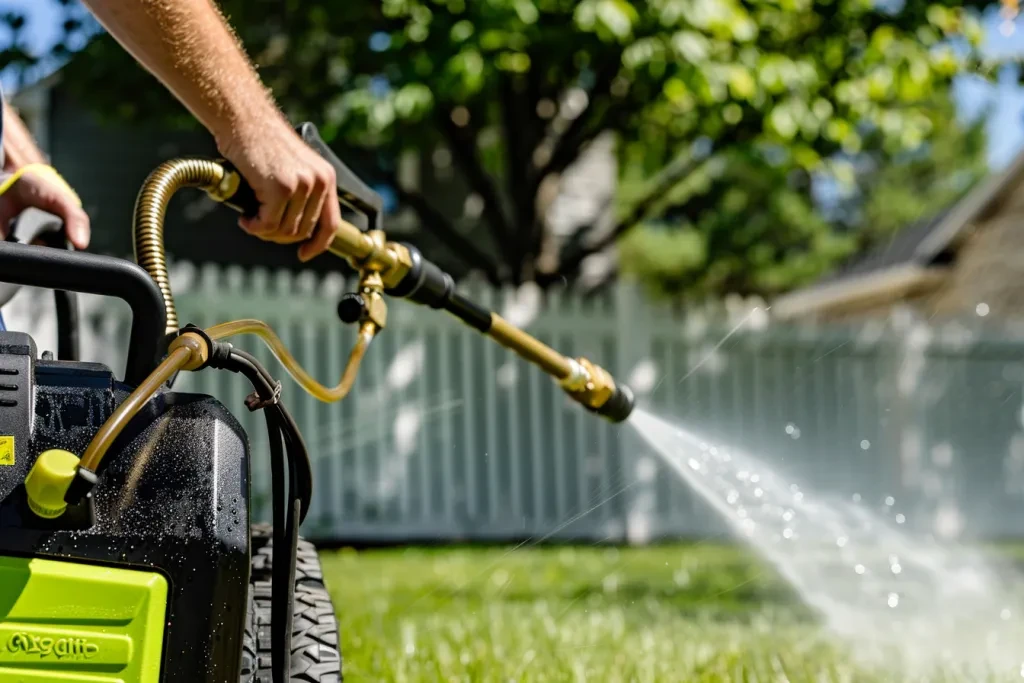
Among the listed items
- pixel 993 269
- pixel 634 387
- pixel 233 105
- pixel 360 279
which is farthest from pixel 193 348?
pixel 993 269

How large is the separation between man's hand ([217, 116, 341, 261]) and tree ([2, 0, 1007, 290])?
4.77 meters

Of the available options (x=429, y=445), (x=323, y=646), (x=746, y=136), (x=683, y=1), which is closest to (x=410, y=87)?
(x=683, y=1)

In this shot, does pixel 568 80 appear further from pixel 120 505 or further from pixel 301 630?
pixel 120 505

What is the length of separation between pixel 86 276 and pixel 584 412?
6221 mm

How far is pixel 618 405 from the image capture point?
1752 millimetres

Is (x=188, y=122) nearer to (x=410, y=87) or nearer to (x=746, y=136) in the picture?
(x=410, y=87)

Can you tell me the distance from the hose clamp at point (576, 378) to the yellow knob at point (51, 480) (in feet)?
2.59

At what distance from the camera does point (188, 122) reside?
27.0 ft

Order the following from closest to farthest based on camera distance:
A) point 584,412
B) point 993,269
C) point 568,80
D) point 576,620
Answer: point 576,620
point 584,412
point 568,80
point 993,269

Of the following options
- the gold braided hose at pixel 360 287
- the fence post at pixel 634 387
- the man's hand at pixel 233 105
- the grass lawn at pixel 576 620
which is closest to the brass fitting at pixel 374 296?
the gold braided hose at pixel 360 287

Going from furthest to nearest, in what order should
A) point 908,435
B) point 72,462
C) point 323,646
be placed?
point 908,435 → point 323,646 → point 72,462

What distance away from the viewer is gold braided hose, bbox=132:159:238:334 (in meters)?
1.32

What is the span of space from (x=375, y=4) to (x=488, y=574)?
155 inches

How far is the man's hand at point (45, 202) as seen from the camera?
5.48ft
